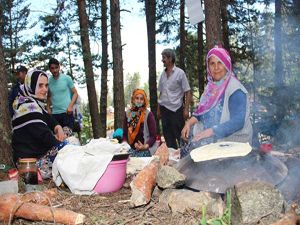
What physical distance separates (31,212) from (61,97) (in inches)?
137

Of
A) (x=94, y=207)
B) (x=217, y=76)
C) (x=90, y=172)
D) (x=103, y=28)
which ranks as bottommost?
(x=94, y=207)

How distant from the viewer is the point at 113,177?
3.54 metres

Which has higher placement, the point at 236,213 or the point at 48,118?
the point at 48,118

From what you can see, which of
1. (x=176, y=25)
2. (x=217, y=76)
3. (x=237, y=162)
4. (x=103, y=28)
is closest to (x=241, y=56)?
(x=176, y=25)

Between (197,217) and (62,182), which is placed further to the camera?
(62,182)

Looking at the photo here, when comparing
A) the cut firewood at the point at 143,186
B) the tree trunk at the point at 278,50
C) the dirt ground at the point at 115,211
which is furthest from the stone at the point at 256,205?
the tree trunk at the point at 278,50

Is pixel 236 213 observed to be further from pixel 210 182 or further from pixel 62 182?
pixel 62 182

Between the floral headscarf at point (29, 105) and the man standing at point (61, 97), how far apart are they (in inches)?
71.6

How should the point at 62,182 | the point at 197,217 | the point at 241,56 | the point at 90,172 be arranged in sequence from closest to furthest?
the point at 197,217
the point at 90,172
the point at 62,182
the point at 241,56

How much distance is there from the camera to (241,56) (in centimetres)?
1427

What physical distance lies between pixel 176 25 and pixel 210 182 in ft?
42.5

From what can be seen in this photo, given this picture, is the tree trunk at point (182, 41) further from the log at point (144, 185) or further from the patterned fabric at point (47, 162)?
the log at point (144, 185)

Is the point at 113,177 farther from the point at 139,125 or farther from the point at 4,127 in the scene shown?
the point at 139,125

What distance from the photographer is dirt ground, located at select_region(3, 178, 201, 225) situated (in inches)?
104
